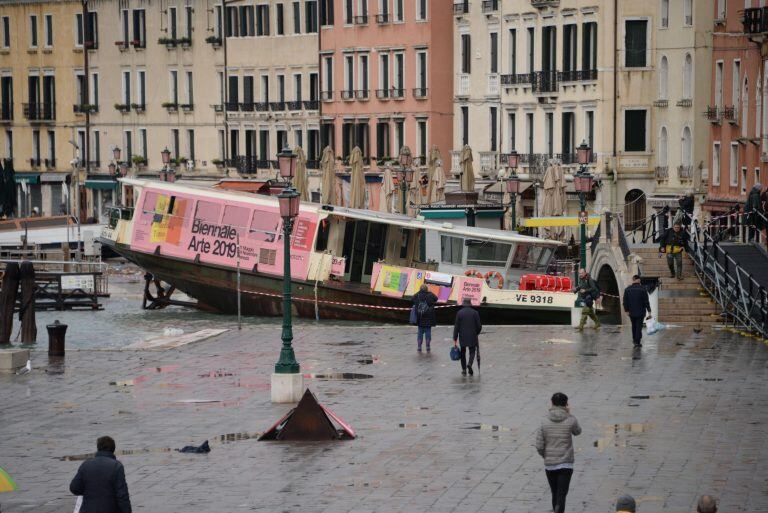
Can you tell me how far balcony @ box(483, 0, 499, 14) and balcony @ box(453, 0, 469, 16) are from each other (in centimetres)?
161

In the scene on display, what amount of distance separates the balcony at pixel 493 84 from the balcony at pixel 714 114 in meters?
16.3

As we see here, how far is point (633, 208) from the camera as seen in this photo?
69.4 metres

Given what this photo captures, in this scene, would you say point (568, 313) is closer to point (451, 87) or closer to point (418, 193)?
point (418, 193)

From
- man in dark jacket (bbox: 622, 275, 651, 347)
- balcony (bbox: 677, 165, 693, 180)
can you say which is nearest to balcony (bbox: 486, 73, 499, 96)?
balcony (bbox: 677, 165, 693, 180)

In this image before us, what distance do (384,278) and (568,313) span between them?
5496 mm

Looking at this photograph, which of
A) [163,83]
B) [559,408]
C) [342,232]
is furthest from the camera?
[163,83]

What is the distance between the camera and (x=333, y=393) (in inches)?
1291

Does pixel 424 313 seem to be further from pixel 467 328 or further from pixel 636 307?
pixel 636 307

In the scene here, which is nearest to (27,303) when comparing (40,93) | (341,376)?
(341,376)

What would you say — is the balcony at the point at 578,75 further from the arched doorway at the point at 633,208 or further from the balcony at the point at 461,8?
the balcony at the point at 461,8

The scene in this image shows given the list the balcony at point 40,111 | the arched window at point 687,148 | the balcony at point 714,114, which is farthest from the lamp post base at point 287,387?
the balcony at point 40,111

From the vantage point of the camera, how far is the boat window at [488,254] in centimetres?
5144

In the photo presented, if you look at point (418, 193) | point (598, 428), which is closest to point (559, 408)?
point (598, 428)

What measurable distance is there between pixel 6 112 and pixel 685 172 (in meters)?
52.1
